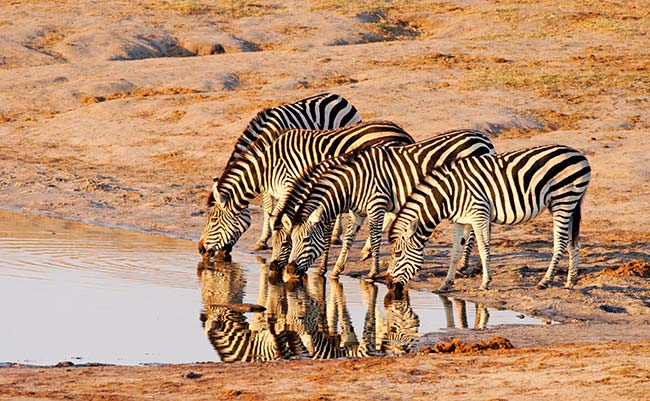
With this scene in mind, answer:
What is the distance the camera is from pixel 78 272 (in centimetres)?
1392

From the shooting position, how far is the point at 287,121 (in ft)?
54.6

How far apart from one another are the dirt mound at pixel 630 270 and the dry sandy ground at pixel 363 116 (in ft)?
0.15

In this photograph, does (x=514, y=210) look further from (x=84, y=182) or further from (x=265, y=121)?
(x=84, y=182)

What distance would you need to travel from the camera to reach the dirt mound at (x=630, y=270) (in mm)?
13562

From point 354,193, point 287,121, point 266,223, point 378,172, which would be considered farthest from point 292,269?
point 287,121

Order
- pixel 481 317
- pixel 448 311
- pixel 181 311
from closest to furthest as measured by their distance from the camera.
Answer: pixel 481 317, pixel 181 311, pixel 448 311

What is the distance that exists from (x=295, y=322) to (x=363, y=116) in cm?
1329

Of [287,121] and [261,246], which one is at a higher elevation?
[287,121]

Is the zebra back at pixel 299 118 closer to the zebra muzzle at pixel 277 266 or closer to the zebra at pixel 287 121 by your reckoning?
the zebra at pixel 287 121

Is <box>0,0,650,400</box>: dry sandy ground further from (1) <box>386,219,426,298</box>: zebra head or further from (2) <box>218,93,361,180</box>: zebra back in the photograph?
(2) <box>218,93,361,180</box>: zebra back

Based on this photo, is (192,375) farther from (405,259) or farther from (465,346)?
(405,259)

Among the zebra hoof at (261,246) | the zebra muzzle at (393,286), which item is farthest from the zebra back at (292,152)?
the zebra muzzle at (393,286)

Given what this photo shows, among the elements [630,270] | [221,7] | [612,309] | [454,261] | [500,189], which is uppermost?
[221,7]

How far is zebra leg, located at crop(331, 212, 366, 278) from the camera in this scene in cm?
1409
